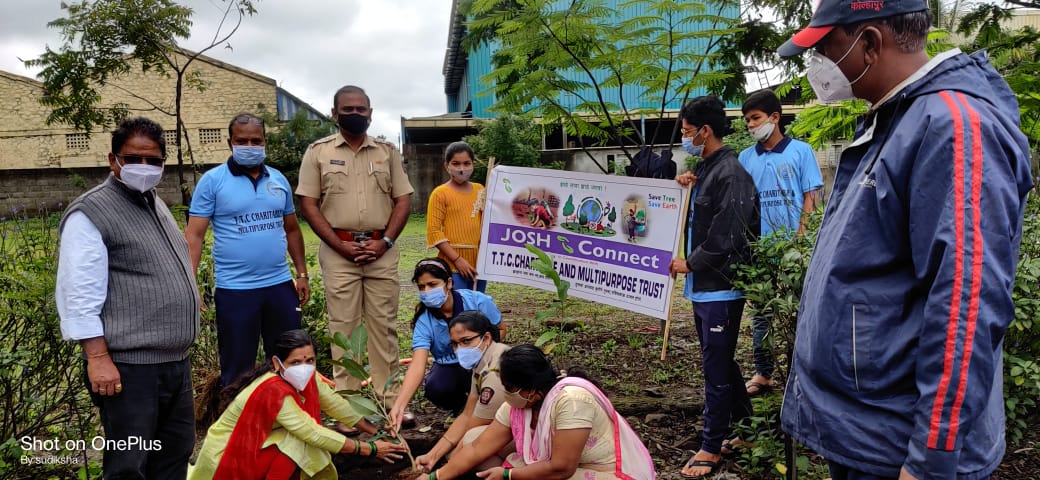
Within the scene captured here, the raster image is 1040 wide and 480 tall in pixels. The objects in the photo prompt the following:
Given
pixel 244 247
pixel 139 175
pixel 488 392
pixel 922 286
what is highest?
pixel 139 175

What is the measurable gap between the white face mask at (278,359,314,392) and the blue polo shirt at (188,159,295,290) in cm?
80

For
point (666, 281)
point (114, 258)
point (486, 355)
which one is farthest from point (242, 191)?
point (666, 281)

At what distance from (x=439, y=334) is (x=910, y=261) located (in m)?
3.01

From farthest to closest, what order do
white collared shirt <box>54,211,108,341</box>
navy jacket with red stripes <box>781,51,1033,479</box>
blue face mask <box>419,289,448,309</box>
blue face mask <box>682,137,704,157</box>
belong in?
blue face mask <box>419,289,448,309</box>
blue face mask <box>682,137,704,157</box>
white collared shirt <box>54,211,108,341</box>
navy jacket with red stripes <box>781,51,1033,479</box>

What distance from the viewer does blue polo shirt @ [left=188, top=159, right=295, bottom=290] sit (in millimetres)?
3887

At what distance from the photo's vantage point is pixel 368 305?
448 centimetres

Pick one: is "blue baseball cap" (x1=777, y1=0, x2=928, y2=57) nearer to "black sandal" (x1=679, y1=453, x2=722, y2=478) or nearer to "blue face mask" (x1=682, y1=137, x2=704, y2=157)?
"blue face mask" (x1=682, y1=137, x2=704, y2=157)

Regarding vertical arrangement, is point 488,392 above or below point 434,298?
below

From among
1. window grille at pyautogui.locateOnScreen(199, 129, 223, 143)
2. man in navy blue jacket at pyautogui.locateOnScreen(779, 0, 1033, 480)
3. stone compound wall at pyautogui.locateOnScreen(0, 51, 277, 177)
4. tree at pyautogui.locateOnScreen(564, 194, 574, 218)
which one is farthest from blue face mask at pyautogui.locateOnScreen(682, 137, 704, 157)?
window grille at pyautogui.locateOnScreen(199, 129, 223, 143)

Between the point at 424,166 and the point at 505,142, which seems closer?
the point at 505,142

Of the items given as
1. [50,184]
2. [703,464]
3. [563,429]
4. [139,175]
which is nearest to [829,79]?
[563,429]

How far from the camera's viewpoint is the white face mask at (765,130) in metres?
4.29

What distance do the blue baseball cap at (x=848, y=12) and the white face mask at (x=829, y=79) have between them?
0.18 ft

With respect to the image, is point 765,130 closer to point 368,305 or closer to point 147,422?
point 368,305
